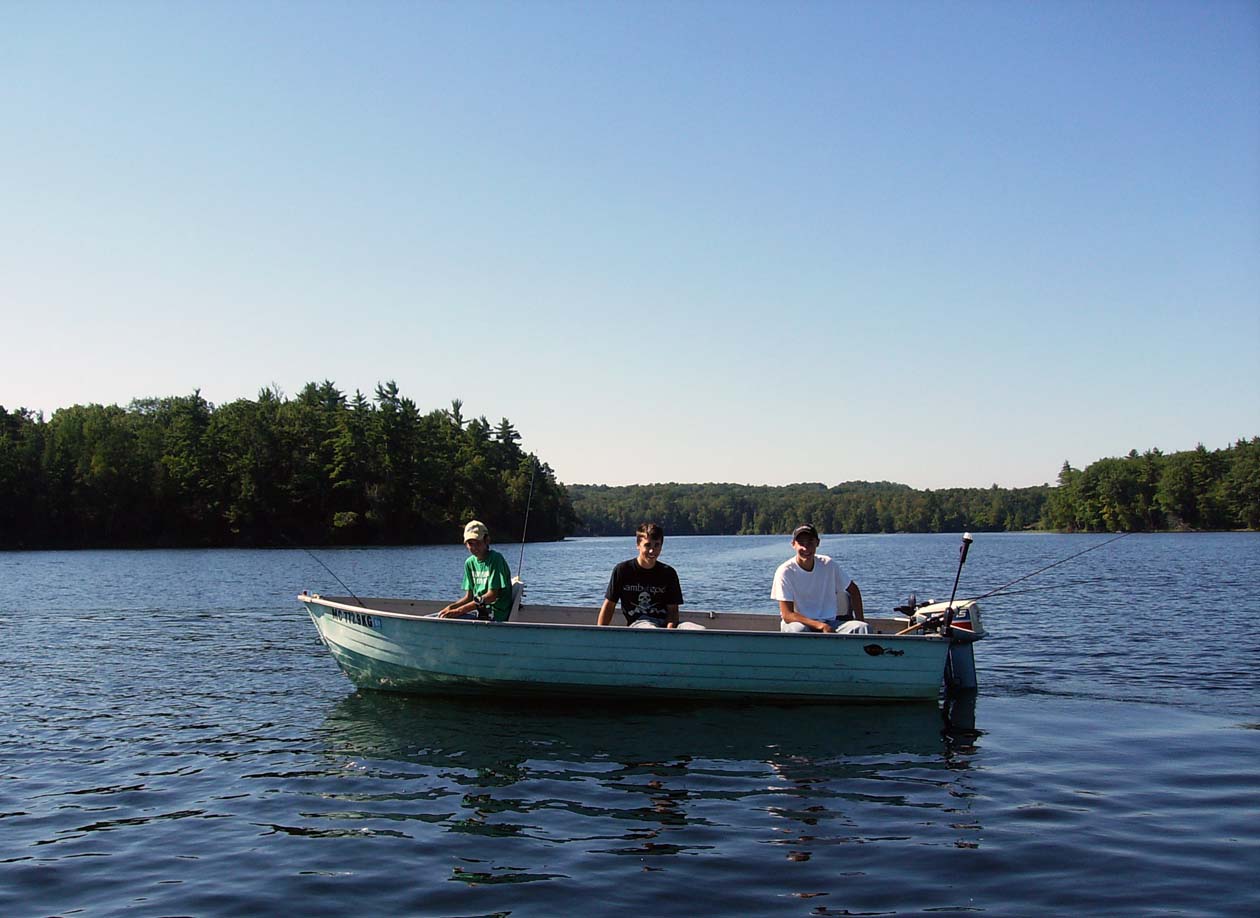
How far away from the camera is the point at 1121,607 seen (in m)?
22.7

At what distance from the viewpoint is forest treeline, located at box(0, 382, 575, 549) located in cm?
7825

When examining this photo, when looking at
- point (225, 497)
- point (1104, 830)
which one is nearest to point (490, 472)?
point (225, 497)

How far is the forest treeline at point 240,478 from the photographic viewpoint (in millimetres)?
78250

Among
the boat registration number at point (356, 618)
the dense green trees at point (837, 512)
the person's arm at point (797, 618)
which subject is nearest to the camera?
the person's arm at point (797, 618)

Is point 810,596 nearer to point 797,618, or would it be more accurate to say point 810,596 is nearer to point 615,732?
point 797,618

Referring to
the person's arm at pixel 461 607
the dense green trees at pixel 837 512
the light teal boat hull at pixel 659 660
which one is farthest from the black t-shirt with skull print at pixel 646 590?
the dense green trees at pixel 837 512

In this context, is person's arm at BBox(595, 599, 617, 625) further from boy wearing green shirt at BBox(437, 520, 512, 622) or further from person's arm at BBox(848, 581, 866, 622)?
person's arm at BBox(848, 581, 866, 622)

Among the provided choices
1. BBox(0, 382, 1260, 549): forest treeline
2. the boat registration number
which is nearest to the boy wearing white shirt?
the boat registration number

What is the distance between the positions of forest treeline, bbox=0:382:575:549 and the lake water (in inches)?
2658

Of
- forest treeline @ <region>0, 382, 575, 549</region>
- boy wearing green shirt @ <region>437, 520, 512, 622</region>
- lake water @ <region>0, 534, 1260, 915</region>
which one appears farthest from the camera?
forest treeline @ <region>0, 382, 575, 549</region>

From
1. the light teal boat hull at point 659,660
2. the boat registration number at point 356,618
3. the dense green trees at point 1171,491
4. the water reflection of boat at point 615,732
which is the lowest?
the water reflection of boat at point 615,732

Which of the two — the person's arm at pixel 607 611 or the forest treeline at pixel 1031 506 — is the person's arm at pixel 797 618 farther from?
the forest treeline at pixel 1031 506

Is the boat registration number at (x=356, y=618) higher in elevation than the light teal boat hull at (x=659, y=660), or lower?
higher

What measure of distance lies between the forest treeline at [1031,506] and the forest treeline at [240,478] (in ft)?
139
